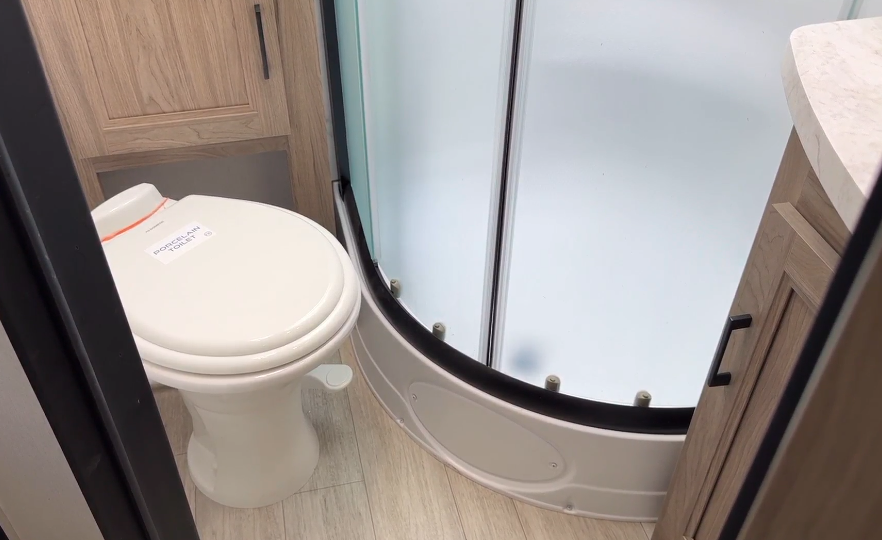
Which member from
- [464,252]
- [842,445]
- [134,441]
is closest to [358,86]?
[464,252]

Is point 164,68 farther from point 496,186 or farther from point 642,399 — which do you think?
point 642,399

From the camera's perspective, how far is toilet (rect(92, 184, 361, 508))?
3.39 ft

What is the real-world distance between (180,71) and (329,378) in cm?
73

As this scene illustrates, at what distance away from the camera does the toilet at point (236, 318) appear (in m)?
1.03

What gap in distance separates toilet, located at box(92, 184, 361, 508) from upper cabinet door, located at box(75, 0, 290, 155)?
0.79 feet

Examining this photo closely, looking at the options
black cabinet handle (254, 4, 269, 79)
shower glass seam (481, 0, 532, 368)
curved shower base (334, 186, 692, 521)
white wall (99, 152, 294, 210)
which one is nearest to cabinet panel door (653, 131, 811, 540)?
curved shower base (334, 186, 692, 521)

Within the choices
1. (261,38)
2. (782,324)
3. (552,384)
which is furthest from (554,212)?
(782,324)

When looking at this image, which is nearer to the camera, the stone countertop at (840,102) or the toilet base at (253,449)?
the stone countertop at (840,102)

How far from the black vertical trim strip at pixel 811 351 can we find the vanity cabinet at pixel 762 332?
0.31 meters

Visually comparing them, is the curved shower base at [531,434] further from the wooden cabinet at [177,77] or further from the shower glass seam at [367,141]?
the wooden cabinet at [177,77]

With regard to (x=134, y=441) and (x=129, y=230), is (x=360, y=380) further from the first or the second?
(x=134, y=441)

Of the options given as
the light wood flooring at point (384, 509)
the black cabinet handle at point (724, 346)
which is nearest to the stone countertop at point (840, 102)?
the black cabinet handle at point (724, 346)

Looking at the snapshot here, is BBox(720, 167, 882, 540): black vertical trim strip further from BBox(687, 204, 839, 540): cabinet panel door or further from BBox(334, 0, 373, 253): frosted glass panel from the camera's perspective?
BBox(334, 0, 373, 253): frosted glass panel

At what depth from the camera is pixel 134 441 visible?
662 mm
